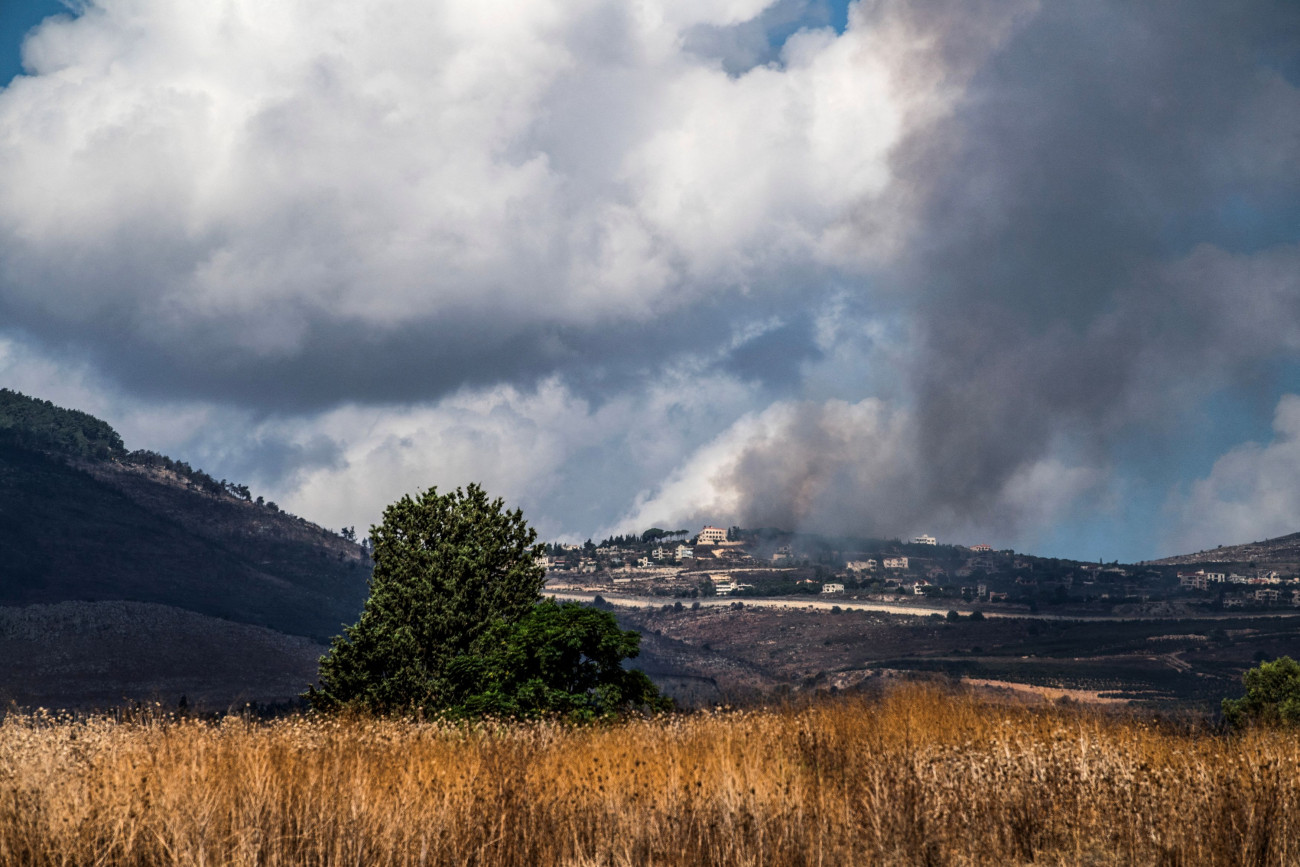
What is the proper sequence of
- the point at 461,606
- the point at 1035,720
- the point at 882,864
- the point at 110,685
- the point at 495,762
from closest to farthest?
the point at 882,864, the point at 495,762, the point at 1035,720, the point at 461,606, the point at 110,685

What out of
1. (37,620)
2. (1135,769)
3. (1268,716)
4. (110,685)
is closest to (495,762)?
(1135,769)

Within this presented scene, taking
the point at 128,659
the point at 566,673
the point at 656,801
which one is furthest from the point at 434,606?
the point at 128,659

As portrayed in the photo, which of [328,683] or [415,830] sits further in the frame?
[328,683]

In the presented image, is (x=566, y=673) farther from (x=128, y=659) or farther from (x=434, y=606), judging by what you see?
(x=128, y=659)

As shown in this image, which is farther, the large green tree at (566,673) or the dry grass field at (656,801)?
the large green tree at (566,673)

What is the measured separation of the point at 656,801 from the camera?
949 centimetres

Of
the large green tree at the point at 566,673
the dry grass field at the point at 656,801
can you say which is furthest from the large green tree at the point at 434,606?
the dry grass field at the point at 656,801

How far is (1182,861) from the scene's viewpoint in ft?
27.1

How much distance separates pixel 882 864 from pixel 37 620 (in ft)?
697

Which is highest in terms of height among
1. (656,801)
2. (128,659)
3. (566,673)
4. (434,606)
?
(434,606)

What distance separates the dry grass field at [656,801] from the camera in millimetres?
8523

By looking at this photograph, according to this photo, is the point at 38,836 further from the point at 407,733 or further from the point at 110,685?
the point at 110,685

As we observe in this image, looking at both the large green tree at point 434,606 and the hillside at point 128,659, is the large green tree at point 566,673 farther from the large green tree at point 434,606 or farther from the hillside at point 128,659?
the hillside at point 128,659

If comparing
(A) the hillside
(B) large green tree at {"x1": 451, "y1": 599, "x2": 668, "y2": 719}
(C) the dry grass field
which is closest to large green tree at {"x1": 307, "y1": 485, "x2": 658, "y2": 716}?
(B) large green tree at {"x1": 451, "y1": 599, "x2": 668, "y2": 719}
